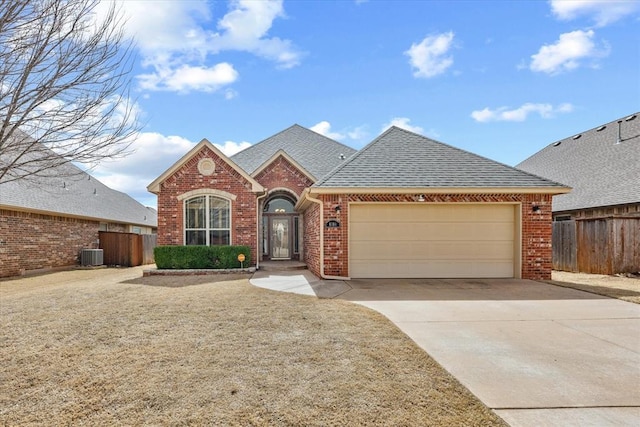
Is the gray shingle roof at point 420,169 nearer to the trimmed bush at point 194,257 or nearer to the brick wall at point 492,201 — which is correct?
the brick wall at point 492,201

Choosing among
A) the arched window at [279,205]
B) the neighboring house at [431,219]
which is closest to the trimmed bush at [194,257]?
the neighboring house at [431,219]

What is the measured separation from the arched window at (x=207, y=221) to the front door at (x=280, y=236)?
173 inches

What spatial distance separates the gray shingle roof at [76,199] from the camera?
45.9 feet

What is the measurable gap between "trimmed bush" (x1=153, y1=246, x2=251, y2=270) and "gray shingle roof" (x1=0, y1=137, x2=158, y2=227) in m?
3.69

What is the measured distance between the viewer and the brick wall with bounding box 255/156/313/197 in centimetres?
1734

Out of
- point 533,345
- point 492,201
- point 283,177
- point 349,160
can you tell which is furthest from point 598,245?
point 283,177

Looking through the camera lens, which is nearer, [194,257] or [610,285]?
[610,285]

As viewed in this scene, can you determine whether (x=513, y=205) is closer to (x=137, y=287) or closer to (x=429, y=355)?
(x=429, y=355)

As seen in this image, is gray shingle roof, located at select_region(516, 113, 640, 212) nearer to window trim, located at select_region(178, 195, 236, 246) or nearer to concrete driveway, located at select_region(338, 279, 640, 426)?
concrete driveway, located at select_region(338, 279, 640, 426)

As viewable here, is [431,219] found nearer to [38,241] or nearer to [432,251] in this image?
[432,251]

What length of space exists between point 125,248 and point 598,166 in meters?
23.0

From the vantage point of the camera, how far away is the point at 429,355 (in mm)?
4441

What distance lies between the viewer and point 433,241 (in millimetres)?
11031

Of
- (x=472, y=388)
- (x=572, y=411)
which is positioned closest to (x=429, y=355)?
(x=472, y=388)
